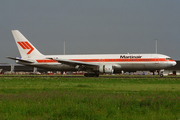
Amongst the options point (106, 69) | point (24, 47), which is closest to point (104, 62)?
point (106, 69)

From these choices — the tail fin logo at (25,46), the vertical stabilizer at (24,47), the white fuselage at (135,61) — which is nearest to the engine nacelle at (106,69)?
the white fuselage at (135,61)

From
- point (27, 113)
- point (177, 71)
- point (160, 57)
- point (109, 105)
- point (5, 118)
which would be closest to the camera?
point (5, 118)

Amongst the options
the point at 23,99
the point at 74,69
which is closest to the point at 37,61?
the point at 74,69

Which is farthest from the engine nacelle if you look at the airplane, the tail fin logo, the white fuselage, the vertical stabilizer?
the tail fin logo

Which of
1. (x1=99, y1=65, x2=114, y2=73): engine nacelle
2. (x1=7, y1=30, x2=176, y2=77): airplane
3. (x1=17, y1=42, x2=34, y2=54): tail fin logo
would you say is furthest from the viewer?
(x1=17, y1=42, x2=34, y2=54): tail fin logo

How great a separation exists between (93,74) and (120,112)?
3734cm

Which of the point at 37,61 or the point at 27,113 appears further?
the point at 37,61

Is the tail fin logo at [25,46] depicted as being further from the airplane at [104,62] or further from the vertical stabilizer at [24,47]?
the airplane at [104,62]

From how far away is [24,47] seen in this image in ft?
168

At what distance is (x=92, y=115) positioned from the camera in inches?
352

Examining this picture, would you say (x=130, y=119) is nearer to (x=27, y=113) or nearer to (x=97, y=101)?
(x=97, y=101)

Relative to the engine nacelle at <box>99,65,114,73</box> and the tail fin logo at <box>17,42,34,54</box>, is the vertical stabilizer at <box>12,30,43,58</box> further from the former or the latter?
the engine nacelle at <box>99,65,114,73</box>

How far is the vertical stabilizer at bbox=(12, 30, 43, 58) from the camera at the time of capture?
50.8 m

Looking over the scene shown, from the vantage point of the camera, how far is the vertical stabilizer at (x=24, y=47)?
50.8 m
